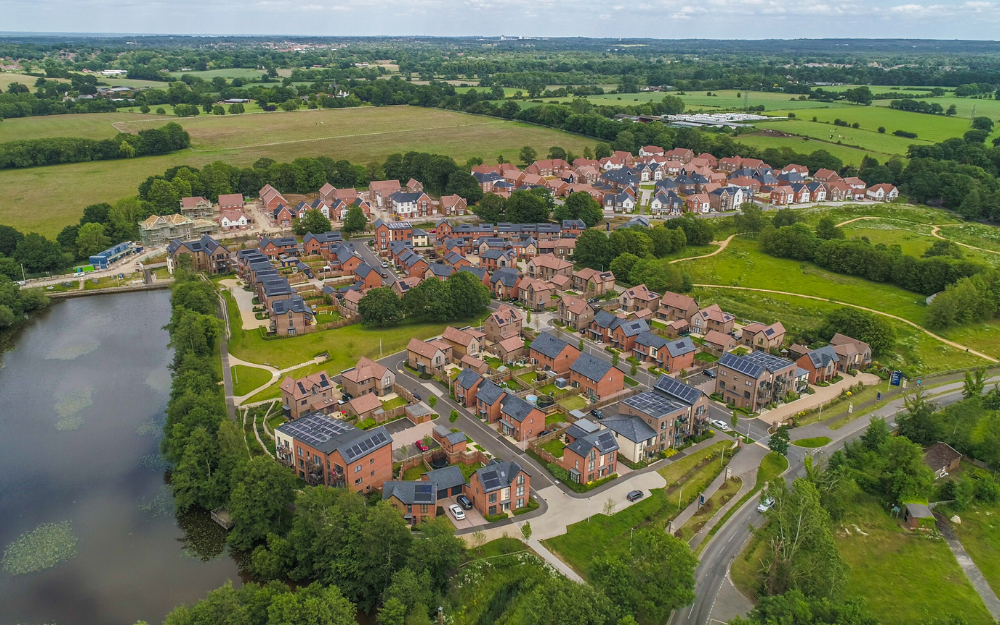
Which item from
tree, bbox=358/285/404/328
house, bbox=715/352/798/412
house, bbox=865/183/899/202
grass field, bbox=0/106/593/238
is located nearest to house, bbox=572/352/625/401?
house, bbox=715/352/798/412

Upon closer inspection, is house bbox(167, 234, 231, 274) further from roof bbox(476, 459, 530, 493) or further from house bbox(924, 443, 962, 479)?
house bbox(924, 443, 962, 479)

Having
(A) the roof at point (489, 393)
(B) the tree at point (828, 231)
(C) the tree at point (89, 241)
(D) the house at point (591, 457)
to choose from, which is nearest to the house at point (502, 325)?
(A) the roof at point (489, 393)

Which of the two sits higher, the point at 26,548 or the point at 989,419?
the point at 989,419

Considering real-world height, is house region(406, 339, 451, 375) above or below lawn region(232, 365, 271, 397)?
above

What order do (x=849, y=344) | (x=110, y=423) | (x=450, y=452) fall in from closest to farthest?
1. (x=450, y=452)
2. (x=110, y=423)
3. (x=849, y=344)

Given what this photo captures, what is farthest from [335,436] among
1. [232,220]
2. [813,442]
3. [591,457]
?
[232,220]

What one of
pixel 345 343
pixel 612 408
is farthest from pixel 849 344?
pixel 345 343

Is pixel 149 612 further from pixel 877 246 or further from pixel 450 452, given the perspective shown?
pixel 877 246
